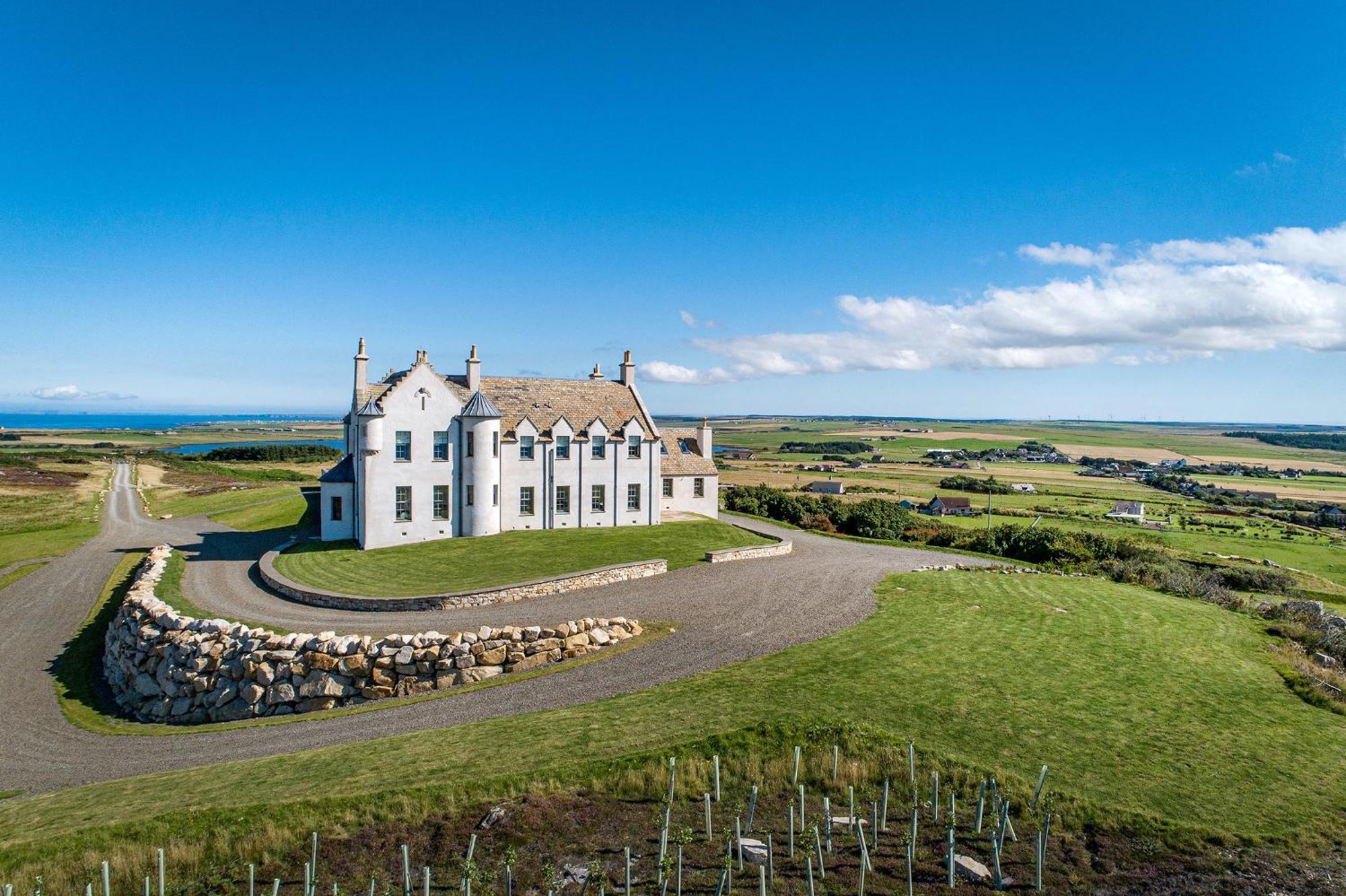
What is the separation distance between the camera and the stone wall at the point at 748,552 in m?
34.6

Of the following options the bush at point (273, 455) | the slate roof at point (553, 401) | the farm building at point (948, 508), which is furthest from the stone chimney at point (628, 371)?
the bush at point (273, 455)

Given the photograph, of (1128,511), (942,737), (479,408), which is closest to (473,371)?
(479,408)

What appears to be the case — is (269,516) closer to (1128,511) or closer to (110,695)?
(110,695)

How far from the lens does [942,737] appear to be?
15.2 meters

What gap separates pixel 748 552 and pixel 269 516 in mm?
39271

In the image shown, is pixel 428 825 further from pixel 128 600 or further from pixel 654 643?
pixel 128 600

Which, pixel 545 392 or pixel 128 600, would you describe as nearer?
pixel 128 600

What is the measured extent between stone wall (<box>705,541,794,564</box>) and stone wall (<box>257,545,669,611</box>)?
3729 millimetres

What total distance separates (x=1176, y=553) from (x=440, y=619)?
52.4m

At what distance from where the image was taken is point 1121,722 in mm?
16234

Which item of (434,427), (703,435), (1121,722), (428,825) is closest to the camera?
(428,825)

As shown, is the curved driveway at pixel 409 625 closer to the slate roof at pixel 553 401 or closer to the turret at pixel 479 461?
the turret at pixel 479 461

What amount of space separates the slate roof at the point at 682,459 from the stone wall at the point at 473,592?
636 inches

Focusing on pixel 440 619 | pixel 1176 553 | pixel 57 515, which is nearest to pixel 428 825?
pixel 440 619
